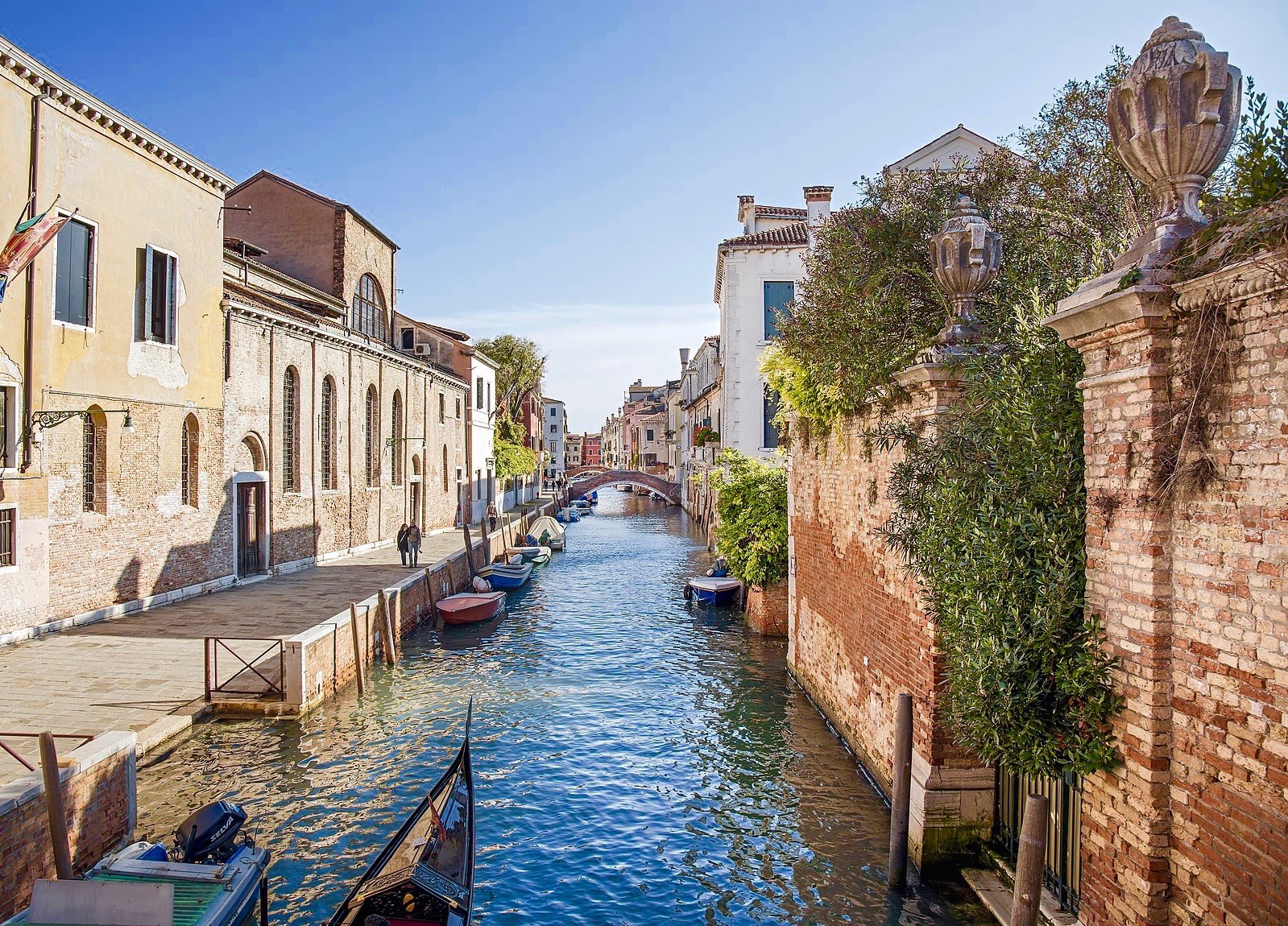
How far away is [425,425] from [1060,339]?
26363 millimetres

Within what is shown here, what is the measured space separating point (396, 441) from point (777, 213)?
15259 mm

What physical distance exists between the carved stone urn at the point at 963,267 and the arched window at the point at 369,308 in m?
23.6

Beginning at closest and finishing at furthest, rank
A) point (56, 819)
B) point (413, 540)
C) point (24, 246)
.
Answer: point (56, 819) < point (24, 246) < point (413, 540)

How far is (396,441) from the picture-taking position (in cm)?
2616

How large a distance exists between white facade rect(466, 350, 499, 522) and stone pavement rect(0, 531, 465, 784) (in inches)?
728

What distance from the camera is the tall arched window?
1945 cm

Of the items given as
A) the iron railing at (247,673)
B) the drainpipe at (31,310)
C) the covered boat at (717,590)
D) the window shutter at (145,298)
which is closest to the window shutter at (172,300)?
the window shutter at (145,298)

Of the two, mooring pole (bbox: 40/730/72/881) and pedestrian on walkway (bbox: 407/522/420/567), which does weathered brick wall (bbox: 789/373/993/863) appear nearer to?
mooring pole (bbox: 40/730/72/881)

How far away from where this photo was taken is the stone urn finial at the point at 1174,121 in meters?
3.72

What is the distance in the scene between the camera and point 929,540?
227 inches

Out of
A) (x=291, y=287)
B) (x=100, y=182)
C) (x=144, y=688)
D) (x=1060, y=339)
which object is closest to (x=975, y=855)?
(x=1060, y=339)

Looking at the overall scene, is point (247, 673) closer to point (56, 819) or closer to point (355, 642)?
point (355, 642)

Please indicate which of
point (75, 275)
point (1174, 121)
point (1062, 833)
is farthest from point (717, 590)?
point (1174, 121)

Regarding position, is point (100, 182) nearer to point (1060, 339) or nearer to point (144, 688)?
point (144, 688)
